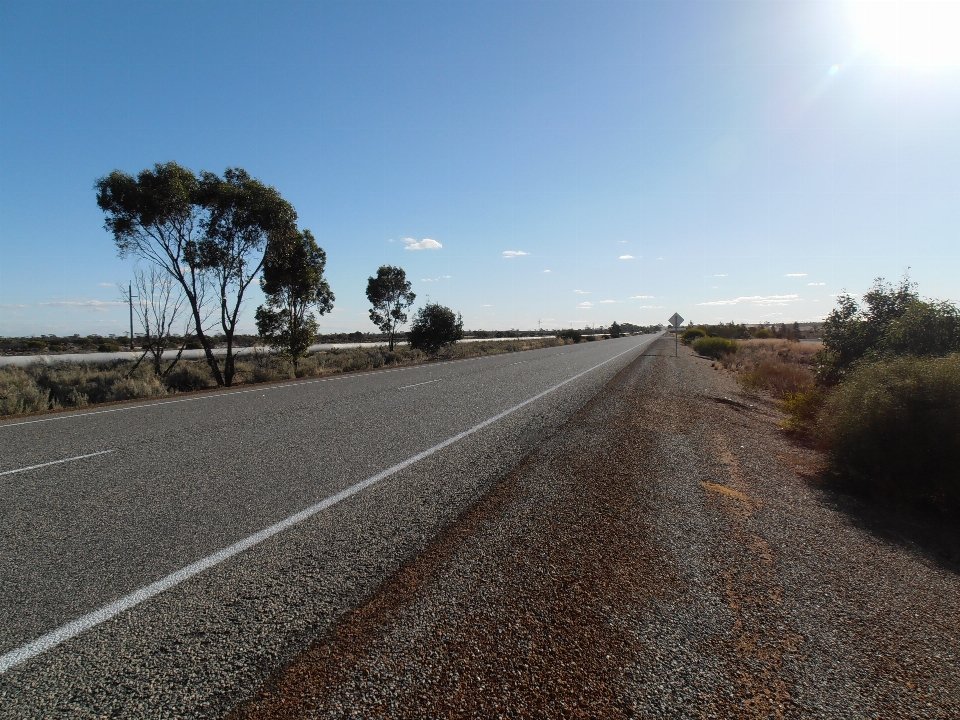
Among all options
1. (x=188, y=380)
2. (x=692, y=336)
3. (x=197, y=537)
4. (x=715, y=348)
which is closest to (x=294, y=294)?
(x=188, y=380)

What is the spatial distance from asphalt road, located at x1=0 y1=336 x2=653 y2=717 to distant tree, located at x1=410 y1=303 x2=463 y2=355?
96.2 feet

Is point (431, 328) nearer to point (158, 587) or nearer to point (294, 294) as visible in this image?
point (294, 294)

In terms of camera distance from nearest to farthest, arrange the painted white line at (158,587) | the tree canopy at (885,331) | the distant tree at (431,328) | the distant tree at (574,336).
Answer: the painted white line at (158,587) < the tree canopy at (885,331) < the distant tree at (431,328) < the distant tree at (574,336)

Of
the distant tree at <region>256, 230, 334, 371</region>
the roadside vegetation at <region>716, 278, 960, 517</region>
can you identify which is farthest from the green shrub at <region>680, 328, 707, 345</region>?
the roadside vegetation at <region>716, 278, 960, 517</region>

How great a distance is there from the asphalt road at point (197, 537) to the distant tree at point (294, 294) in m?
15.8

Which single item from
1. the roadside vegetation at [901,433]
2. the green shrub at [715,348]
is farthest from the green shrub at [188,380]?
the green shrub at [715,348]

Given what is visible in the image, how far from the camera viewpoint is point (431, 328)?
127 feet

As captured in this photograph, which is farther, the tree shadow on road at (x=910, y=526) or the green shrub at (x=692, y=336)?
the green shrub at (x=692, y=336)

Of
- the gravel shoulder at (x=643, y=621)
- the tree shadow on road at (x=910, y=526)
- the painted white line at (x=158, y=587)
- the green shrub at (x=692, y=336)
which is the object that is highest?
the green shrub at (x=692, y=336)

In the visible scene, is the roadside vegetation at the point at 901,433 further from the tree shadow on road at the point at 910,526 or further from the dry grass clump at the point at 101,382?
the dry grass clump at the point at 101,382

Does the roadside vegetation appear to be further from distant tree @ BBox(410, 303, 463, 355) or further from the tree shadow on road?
distant tree @ BBox(410, 303, 463, 355)

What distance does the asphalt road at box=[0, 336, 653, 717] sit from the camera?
2508mm

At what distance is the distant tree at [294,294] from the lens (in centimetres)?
2425

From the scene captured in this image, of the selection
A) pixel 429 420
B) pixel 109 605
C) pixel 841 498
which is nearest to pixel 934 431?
pixel 841 498
